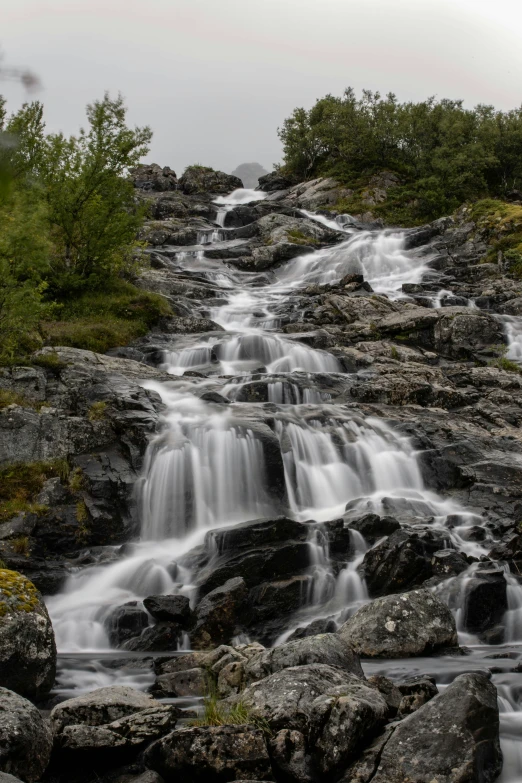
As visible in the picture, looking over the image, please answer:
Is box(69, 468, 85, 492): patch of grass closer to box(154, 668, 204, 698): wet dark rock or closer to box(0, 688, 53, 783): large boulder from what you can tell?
box(154, 668, 204, 698): wet dark rock

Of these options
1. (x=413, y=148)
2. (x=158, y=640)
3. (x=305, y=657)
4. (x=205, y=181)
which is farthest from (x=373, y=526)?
(x=205, y=181)

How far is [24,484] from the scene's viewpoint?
13484 mm

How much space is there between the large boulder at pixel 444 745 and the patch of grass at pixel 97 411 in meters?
11.0

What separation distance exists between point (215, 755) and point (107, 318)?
67.5 feet

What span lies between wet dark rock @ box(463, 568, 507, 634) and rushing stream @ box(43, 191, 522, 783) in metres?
0.18

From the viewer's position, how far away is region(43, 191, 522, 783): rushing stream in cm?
951

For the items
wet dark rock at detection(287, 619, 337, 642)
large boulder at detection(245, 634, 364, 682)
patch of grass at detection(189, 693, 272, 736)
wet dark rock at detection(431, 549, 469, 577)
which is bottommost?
wet dark rock at detection(287, 619, 337, 642)

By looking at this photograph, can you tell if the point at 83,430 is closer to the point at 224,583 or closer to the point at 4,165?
the point at 224,583

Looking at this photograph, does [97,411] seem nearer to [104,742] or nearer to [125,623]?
[125,623]

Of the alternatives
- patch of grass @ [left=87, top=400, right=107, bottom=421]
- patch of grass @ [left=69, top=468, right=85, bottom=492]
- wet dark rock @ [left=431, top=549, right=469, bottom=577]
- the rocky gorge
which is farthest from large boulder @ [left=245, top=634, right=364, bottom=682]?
patch of grass @ [left=87, top=400, right=107, bottom=421]

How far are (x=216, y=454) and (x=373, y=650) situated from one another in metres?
7.28

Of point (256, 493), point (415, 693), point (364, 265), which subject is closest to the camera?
point (415, 693)

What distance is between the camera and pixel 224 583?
11.2 metres

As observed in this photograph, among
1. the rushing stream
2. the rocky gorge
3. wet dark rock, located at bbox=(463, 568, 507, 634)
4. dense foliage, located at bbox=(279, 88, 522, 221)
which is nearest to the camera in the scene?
the rocky gorge
